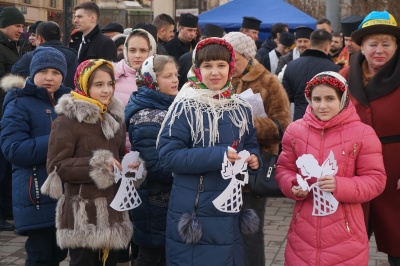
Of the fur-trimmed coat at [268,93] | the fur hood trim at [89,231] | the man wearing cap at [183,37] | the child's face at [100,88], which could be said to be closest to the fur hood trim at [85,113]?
the child's face at [100,88]

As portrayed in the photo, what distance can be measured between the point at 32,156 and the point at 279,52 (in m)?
7.68

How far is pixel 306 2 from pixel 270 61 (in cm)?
2056

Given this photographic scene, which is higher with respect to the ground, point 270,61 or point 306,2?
point 306,2

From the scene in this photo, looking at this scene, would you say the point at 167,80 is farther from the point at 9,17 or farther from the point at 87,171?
the point at 9,17

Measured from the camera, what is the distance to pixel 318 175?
4043mm

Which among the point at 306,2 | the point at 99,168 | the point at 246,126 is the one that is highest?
the point at 306,2

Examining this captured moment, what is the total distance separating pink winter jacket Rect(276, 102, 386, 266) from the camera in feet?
13.4

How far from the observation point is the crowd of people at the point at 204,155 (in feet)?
13.3

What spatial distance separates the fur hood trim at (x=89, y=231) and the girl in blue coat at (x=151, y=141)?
31 cm

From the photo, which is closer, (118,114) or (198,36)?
(118,114)

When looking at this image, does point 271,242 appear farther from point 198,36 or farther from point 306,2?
point 306,2

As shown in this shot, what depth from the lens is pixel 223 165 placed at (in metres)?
3.88

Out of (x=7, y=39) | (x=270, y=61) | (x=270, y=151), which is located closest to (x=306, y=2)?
(x=270, y=61)

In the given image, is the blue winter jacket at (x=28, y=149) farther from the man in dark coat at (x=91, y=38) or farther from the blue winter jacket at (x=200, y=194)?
the man in dark coat at (x=91, y=38)
